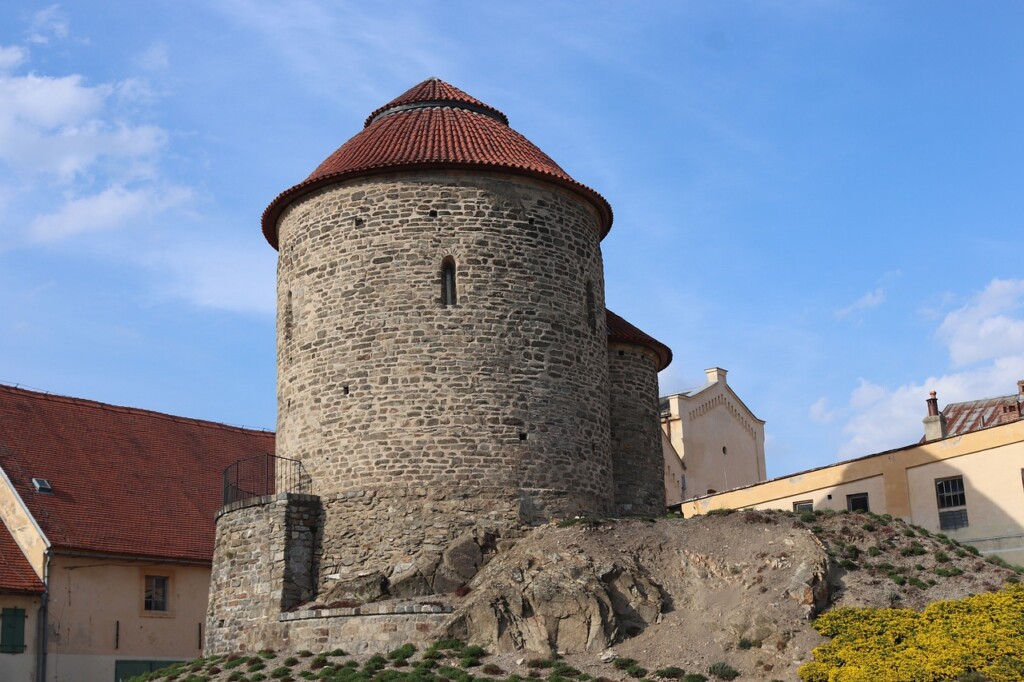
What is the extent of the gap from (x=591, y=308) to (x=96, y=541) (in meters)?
13.4

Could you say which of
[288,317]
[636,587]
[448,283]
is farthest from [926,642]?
[288,317]

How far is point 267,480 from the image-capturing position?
91.1 feet

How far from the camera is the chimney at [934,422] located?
32.4 m

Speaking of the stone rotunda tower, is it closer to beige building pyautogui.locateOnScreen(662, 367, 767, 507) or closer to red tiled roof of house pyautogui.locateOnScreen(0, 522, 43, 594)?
red tiled roof of house pyautogui.locateOnScreen(0, 522, 43, 594)

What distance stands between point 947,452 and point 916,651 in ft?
34.7

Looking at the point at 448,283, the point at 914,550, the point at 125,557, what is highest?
the point at 448,283

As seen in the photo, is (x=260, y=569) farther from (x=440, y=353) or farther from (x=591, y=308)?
(x=591, y=308)

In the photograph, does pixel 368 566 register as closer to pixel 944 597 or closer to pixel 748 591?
pixel 748 591

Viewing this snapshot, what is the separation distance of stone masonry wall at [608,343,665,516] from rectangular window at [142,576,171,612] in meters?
11.9

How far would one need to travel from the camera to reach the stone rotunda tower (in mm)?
22531

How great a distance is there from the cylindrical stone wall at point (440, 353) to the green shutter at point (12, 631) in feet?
26.5

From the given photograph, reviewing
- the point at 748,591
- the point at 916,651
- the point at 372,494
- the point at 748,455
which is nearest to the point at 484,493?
the point at 372,494

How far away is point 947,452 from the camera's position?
27516mm

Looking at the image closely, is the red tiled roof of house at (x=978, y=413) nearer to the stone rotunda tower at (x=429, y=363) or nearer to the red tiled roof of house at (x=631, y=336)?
the red tiled roof of house at (x=631, y=336)
